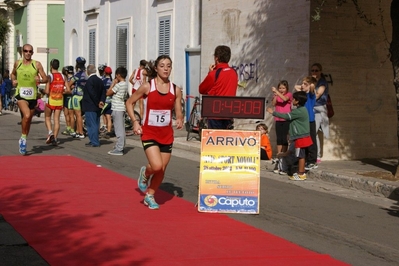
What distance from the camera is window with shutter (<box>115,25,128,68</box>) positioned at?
93.4 feet

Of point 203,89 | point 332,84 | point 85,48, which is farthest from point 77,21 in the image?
point 203,89

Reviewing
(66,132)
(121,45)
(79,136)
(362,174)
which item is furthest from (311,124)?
(121,45)

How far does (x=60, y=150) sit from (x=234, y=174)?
7.67 m

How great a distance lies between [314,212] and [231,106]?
179 cm

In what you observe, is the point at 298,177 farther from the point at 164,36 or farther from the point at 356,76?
the point at 164,36

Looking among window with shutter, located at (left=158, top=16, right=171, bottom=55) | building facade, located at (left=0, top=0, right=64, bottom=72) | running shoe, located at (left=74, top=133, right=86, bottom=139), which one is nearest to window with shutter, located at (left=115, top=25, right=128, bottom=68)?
window with shutter, located at (left=158, top=16, right=171, bottom=55)

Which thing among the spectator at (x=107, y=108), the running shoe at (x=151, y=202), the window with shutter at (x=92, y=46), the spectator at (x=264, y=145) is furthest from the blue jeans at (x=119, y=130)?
the window with shutter at (x=92, y=46)

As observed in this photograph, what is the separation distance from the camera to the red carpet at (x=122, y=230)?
24.4 feet

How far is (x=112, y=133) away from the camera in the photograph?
20.9 m

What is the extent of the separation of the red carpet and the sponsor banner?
0.28 metres

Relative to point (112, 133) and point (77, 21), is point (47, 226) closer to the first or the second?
point (112, 133)

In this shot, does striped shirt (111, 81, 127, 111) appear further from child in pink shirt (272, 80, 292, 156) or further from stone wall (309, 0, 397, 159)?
stone wall (309, 0, 397, 159)

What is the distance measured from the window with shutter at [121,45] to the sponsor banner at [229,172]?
61.6 ft

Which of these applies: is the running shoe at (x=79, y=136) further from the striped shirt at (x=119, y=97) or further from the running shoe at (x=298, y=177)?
the running shoe at (x=298, y=177)
